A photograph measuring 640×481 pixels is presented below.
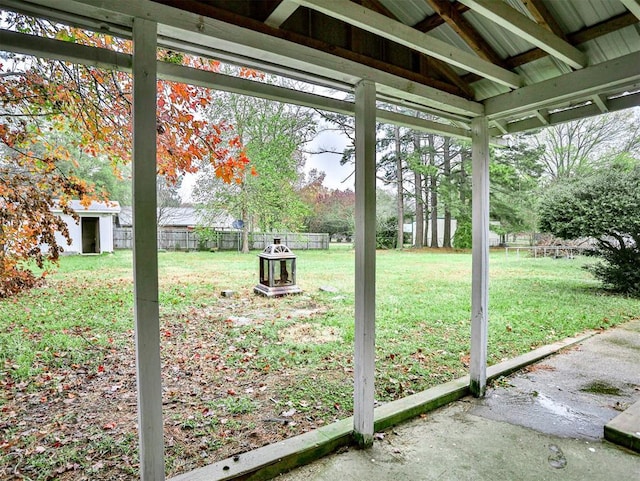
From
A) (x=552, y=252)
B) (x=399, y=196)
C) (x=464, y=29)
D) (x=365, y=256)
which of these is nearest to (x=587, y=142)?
(x=552, y=252)

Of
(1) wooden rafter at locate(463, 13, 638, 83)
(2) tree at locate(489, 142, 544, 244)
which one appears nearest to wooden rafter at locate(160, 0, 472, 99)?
(1) wooden rafter at locate(463, 13, 638, 83)

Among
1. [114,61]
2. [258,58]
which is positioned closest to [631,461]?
[258,58]

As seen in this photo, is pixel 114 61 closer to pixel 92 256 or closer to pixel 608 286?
pixel 608 286

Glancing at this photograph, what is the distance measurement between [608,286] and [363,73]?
7.46 metres

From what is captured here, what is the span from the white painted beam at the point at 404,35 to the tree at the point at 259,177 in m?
5.62

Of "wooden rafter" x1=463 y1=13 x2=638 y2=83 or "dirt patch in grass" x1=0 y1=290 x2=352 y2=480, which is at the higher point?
"wooden rafter" x1=463 y1=13 x2=638 y2=83

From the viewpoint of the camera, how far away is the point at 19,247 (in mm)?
3609

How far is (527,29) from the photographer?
1731 mm

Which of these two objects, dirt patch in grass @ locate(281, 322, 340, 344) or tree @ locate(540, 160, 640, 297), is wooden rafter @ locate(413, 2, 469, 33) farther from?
tree @ locate(540, 160, 640, 297)

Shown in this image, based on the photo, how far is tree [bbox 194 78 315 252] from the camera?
24.9ft

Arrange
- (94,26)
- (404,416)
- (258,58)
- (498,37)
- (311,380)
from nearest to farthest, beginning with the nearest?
(94,26) < (258,58) < (498,37) < (404,416) < (311,380)

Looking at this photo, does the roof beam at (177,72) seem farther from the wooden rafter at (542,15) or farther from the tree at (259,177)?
the tree at (259,177)

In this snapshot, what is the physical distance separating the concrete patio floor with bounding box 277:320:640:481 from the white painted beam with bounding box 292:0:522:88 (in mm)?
2220

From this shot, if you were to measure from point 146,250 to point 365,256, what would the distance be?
1177 mm
